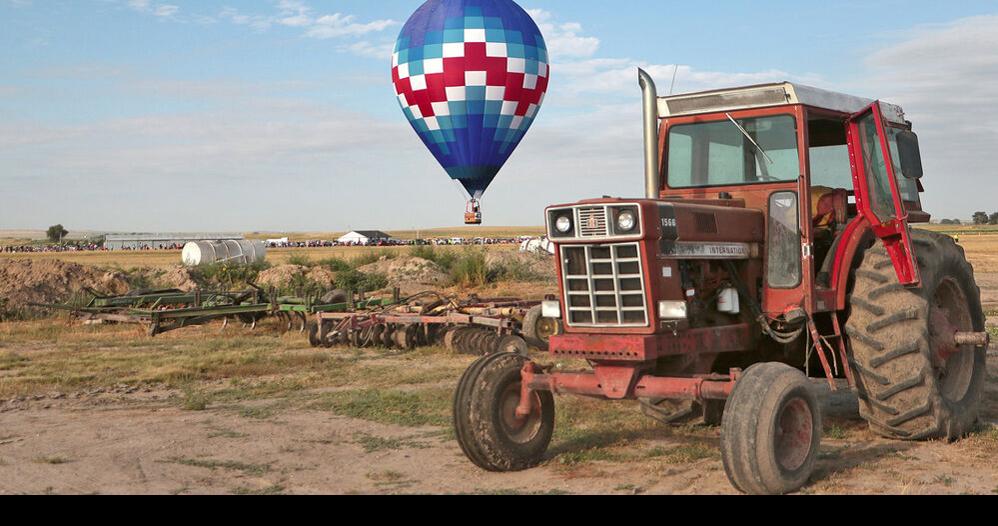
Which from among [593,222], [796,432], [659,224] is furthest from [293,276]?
[796,432]

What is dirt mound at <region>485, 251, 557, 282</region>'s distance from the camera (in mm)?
28703

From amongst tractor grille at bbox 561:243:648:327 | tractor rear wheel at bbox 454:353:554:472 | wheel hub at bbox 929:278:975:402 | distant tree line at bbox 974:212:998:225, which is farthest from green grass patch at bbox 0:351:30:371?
distant tree line at bbox 974:212:998:225

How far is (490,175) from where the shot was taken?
25.6 meters

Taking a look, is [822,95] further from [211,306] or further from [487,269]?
[487,269]

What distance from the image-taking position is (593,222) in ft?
21.6

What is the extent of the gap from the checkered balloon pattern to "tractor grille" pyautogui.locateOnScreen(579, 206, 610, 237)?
16932mm

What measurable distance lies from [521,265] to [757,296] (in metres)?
22.0

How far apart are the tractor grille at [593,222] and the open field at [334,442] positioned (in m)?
1.67

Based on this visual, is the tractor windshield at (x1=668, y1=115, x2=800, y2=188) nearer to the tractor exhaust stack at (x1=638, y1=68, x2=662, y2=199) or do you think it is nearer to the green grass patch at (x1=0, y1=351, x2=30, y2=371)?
the tractor exhaust stack at (x1=638, y1=68, x2=662, y2=199)

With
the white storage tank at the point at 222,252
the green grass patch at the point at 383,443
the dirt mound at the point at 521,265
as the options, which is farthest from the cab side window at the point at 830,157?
the white storage tank at the point at 222,252

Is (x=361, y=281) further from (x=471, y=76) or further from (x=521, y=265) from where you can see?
(x=471, y=76)

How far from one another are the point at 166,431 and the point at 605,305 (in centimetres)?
429

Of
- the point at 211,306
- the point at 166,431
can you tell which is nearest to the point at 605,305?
the point at 166,431

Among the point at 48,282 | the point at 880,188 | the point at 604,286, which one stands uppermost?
the point at 880,188
